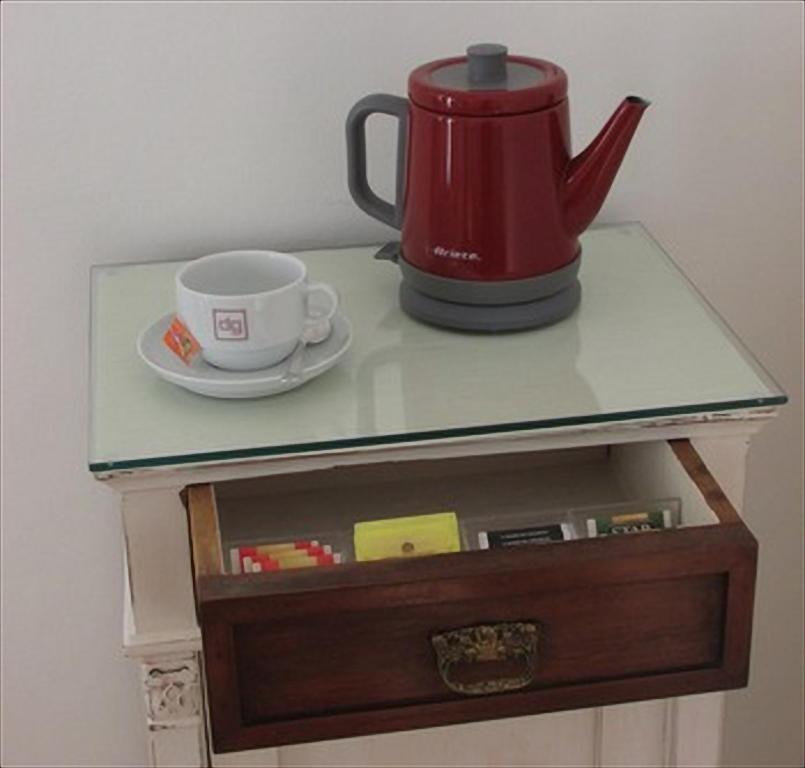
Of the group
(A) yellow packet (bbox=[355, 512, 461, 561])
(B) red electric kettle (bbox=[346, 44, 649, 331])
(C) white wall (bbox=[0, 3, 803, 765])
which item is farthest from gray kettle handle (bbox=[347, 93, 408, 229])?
A: (A) yellow packet (bbox=[355, 512, 461, 561])

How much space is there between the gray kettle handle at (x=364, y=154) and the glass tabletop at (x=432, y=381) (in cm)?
6

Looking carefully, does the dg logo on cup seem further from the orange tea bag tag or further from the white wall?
the white wall

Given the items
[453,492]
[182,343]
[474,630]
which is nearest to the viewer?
[474,630]

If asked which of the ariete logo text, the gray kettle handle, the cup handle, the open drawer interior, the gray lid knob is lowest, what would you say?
the open drawer interior

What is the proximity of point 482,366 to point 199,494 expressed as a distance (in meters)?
0.21

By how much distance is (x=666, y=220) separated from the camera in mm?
1238

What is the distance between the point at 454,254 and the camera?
1019mm

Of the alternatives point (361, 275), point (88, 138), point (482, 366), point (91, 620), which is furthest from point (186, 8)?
point (91, 620)

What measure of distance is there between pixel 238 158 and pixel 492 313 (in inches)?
10.4

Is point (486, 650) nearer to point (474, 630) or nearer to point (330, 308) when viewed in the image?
point (474, 630)

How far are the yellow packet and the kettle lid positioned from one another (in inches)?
10.7

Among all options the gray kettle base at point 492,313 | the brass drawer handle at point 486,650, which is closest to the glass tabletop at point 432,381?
the gray kettle base at point 492,313

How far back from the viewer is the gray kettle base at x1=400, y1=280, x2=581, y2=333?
1029mm

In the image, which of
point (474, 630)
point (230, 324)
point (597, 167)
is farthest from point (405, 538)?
point (597, 167)
